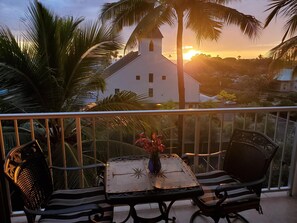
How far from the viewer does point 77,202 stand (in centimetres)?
174

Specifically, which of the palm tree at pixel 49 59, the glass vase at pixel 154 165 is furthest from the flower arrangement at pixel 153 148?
the palm tree at pixel 49 59

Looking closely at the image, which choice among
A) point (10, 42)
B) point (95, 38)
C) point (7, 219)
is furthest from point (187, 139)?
point (7, 219)

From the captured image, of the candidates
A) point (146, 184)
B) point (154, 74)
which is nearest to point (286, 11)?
point (146, 184)

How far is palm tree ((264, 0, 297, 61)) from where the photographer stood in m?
6.37

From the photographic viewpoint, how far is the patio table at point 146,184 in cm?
151

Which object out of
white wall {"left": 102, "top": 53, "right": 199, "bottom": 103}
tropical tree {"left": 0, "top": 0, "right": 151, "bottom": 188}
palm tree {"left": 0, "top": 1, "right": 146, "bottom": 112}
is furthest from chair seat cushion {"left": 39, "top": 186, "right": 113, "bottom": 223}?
white wall {"left": 102, "top": 53, "right": 199, "bottom": 103}

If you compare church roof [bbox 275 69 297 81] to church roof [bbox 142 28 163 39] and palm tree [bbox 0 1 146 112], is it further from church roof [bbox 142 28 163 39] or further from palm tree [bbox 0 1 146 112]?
palm tree [bbox 0 1 146 112]

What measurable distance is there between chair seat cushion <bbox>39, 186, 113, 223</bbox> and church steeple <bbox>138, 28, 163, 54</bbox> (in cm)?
753

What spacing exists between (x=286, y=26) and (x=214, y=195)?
21.4 feet

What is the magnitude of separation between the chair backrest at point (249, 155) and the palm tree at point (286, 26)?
576cm

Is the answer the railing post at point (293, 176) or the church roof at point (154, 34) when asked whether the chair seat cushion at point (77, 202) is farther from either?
the church roof at point (154, 34)

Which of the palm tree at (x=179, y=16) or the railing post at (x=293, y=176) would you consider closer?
the railing post at (x=293, y=176)

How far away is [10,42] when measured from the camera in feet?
12.3

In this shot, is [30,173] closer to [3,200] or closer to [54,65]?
[3,200]
